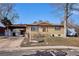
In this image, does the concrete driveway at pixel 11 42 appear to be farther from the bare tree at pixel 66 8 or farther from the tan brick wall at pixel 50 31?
the bare tree at pixel 66 8

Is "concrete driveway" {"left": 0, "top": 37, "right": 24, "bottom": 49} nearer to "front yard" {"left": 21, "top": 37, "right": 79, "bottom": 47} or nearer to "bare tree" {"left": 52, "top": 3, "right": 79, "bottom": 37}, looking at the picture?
"front yard" {"left": 21, "top": 37, "right": 79, "bottom": 47}

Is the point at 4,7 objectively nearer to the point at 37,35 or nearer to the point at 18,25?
the point at 18,25

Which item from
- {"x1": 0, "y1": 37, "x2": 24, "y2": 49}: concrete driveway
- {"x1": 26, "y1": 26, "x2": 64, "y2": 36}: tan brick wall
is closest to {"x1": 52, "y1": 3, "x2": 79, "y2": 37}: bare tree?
{"x1": 26, "y1": 26, "x2": 64, "y2": 36}: tan brick wall

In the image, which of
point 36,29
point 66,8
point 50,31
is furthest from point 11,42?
point 66,8

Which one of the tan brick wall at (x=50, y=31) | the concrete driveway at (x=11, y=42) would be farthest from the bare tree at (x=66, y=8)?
the concrete driveway at (x=11, y=42)

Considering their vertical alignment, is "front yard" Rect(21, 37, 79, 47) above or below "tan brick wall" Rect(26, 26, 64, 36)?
below

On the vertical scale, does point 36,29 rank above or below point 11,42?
above

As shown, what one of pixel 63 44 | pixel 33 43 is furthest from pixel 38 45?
pixel 63 44

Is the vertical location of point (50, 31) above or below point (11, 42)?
above

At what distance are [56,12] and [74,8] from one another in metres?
0.20

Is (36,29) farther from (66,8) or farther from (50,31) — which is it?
(66,8)

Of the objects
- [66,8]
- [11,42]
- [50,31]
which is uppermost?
[66,8]

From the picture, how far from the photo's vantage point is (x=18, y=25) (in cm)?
327

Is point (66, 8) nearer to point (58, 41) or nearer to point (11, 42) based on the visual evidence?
point (58, 41)
